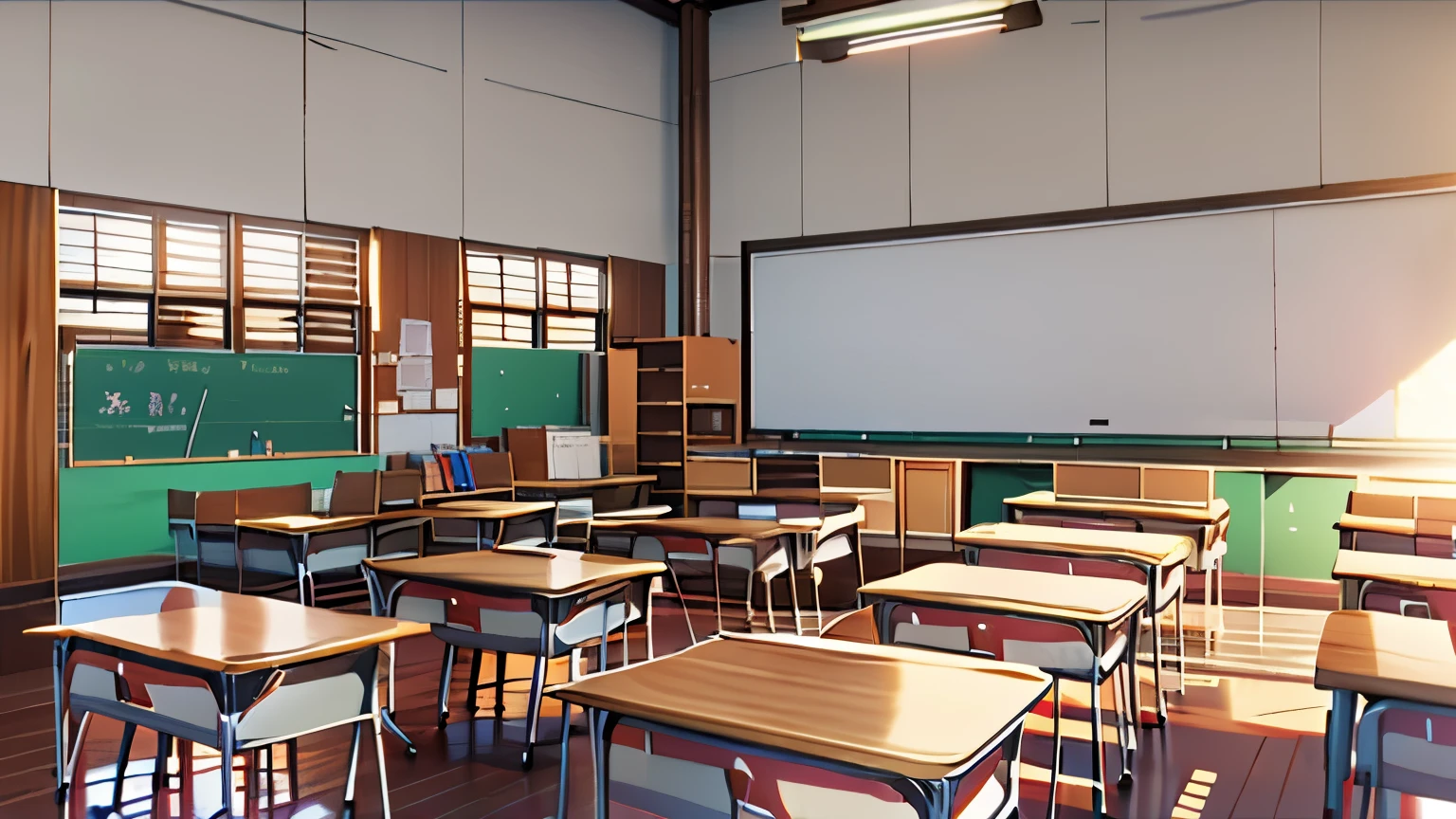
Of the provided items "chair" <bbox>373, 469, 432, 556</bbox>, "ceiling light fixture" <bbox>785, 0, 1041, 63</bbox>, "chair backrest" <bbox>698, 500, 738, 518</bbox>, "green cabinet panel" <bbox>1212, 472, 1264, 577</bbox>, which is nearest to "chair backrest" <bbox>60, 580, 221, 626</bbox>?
"chair" <bbox>373, 469, 432, 556</bbox>

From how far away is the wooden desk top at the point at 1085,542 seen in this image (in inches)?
146

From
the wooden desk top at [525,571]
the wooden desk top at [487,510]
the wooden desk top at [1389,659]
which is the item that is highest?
the wooden desk top at [1389,659]

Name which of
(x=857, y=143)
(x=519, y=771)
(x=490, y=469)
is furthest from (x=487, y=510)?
(x=857, y=143)

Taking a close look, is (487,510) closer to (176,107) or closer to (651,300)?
(176,107)

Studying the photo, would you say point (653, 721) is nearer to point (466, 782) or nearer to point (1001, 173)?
point (466, 782)

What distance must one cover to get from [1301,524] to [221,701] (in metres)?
6.48

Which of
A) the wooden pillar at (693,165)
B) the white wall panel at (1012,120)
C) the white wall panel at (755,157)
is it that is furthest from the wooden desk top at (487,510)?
the white wall panel at (1012,120)

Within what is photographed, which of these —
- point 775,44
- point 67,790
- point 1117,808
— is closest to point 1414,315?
point 1117,808

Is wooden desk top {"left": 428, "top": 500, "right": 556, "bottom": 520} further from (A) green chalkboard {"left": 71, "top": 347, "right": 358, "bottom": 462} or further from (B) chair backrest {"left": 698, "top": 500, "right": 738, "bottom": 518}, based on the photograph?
(A) green chalkboard {"left": 71, "top": 347, "right": 358, "bottom": 462}

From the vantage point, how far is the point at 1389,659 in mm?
2127

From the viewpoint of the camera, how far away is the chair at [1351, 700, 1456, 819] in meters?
1.94

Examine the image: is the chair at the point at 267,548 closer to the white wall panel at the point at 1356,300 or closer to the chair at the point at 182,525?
the chair at the point at 182,525

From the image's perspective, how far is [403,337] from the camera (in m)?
7.29

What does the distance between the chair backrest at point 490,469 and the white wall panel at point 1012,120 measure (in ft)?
13.3
